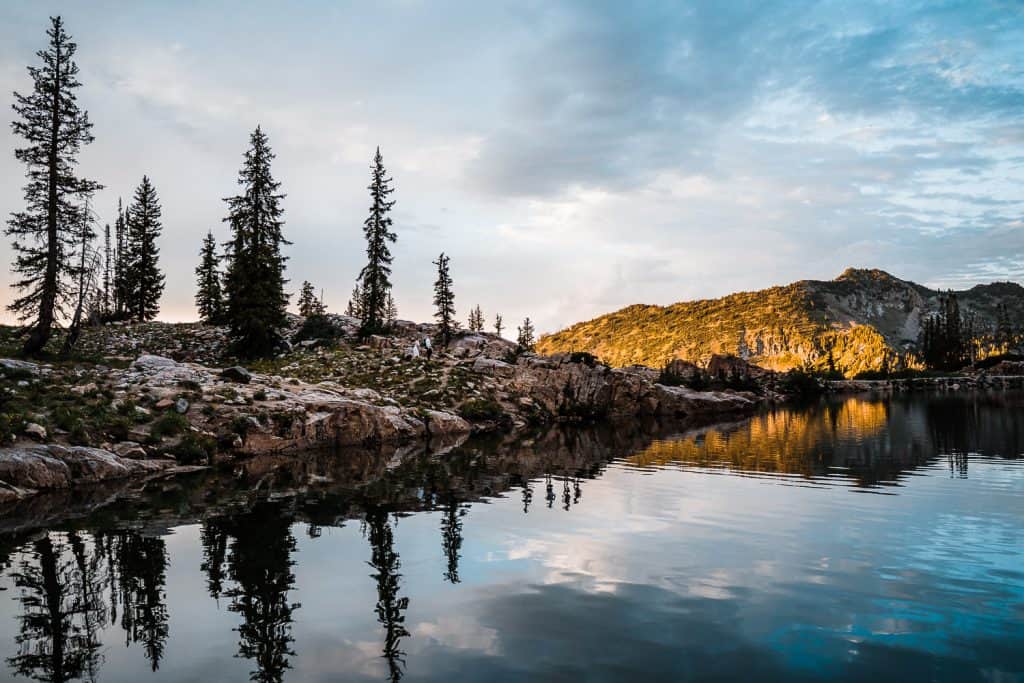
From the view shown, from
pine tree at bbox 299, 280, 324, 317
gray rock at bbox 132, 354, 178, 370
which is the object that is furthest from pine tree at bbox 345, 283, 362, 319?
gray rock at bbox 132, 354, 178, 370

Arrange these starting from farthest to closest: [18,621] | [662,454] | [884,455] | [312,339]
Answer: [312,339]
[662,454]
[884,455]
[18,621]

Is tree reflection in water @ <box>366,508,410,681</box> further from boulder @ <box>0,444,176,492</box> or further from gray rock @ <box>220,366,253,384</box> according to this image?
gray rock @ <box>220,366,253,384</box>

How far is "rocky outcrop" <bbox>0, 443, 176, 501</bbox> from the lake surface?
1502 millimetres

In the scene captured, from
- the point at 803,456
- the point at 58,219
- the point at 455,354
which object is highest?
the point at 58,219

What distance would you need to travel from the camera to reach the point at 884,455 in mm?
28891

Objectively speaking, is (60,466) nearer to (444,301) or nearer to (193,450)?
(193,450)

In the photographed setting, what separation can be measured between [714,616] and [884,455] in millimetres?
25101

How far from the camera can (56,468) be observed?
19.5m

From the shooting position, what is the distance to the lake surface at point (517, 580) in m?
7.71

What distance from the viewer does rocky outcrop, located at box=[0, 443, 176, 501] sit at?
18.2 m

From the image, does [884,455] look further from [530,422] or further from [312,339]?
[312,339]

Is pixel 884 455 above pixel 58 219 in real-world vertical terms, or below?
below

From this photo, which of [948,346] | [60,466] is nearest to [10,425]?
[60,466]

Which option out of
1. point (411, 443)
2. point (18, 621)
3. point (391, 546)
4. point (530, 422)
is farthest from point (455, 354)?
point (18, 621)
